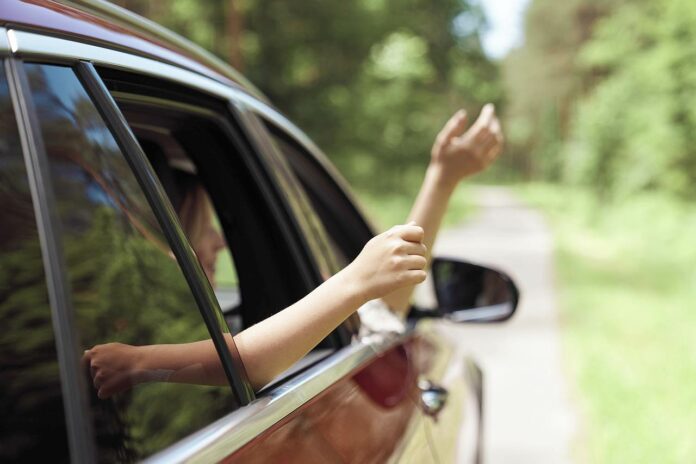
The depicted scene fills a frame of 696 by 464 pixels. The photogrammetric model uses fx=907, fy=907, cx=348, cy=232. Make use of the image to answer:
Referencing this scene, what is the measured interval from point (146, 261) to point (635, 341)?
816 centimetres

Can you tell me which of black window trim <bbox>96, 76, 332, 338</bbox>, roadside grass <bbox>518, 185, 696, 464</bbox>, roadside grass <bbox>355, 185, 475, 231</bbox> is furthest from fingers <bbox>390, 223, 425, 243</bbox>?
roadside grass <bbox>355, 185, 475, 231</bbox>

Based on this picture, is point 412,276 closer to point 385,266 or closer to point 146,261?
point 385,266

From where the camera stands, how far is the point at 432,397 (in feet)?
8.23

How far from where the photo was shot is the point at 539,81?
50.6 metres

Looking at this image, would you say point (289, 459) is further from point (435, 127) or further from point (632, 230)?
point (435, 127)

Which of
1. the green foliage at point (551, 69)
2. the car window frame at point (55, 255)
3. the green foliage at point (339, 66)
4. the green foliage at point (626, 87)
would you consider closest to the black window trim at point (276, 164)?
the car window frame at point (55, 255)

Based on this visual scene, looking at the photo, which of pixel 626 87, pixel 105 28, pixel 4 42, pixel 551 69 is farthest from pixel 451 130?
pixel 551 69

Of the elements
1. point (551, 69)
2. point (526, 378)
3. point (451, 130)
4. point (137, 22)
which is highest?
point (551, 69)

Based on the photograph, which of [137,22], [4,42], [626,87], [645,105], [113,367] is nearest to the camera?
[4,42]

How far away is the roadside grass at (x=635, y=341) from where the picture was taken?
5781 millimetres

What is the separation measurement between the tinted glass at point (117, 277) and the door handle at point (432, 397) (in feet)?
3.40

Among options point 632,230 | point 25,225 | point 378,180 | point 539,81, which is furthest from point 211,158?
point 539,81

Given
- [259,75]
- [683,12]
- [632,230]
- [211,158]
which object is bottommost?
[632,230]

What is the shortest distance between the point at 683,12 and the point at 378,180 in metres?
13.4
